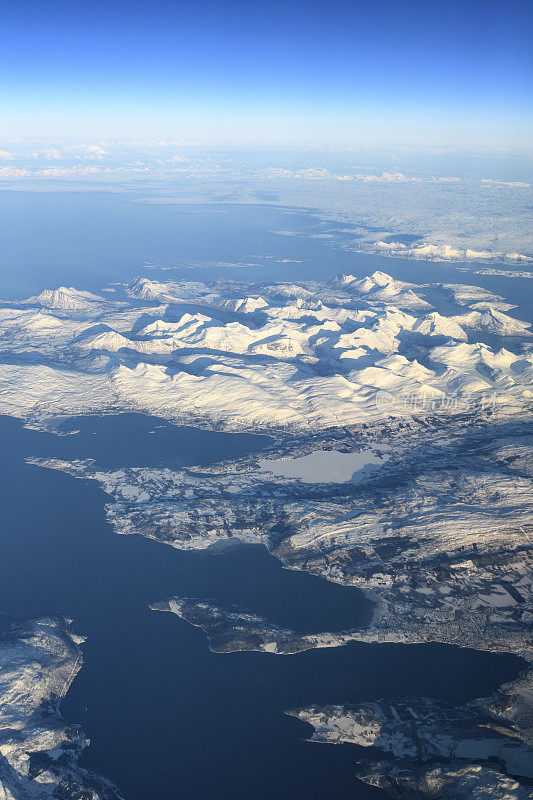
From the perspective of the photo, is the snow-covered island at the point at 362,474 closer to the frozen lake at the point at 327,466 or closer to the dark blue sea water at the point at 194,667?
the frozen lake at the point at 327,466

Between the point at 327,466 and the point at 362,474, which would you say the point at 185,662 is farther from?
the point at 362,474

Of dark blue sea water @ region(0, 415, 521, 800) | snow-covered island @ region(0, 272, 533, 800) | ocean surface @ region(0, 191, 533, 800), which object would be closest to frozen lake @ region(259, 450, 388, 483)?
snow-covered island @ region(0, 272, 533, 800)

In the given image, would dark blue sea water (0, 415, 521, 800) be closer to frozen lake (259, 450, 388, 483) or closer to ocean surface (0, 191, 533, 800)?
ocean surface (0, 191, 533, 800)

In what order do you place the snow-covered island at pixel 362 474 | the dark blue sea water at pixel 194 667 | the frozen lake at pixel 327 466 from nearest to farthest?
the dark blue sea water at pixel 194 667 → the snow-covered island at pixel 362 474 → the frozen lake at pixel 327 466

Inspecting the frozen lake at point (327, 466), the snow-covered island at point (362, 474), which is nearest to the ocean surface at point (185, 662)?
the snow-covered island at point (362, 474)

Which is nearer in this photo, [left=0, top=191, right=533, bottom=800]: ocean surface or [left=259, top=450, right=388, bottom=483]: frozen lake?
[left=0, top=191, right=533, bottom=800]: ocean surface

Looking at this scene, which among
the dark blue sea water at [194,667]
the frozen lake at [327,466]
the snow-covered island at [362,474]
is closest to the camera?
the dark blue sea water at [194,667]
